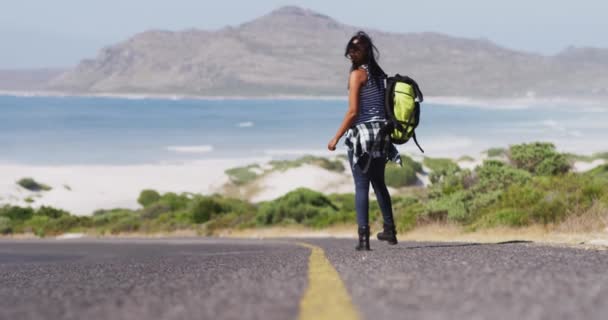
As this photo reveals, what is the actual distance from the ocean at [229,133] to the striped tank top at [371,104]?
66.7 metres

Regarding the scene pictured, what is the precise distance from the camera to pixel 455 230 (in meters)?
15.8

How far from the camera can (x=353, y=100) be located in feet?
26.3

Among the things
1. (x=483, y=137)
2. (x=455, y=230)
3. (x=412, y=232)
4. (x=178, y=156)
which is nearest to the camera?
(x=455, y=230)

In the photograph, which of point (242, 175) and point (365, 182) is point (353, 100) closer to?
point (365, 182)

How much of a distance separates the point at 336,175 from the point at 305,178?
2.94 metres

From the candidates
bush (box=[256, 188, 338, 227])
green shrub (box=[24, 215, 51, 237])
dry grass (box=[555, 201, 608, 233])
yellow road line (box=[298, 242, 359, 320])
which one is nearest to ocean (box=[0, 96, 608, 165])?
green shrub (box=[24, 215, 51, 237])

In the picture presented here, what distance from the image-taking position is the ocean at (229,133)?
94500 millimetres

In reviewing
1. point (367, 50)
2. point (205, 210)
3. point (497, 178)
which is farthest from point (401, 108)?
point (205, 210)

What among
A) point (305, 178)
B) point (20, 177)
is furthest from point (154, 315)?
point (20, 177)

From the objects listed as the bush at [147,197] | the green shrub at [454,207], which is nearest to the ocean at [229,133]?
the bush at [147,197]

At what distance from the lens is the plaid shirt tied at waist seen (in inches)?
319

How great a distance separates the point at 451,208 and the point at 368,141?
371 inches

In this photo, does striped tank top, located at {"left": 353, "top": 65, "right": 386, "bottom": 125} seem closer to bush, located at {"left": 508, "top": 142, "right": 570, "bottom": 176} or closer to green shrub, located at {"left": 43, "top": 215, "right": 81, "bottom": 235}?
bush, located at {"left": 508, "top": 142, "right": 570, "bottom": 176}

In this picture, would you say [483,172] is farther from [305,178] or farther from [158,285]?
[305,178]
